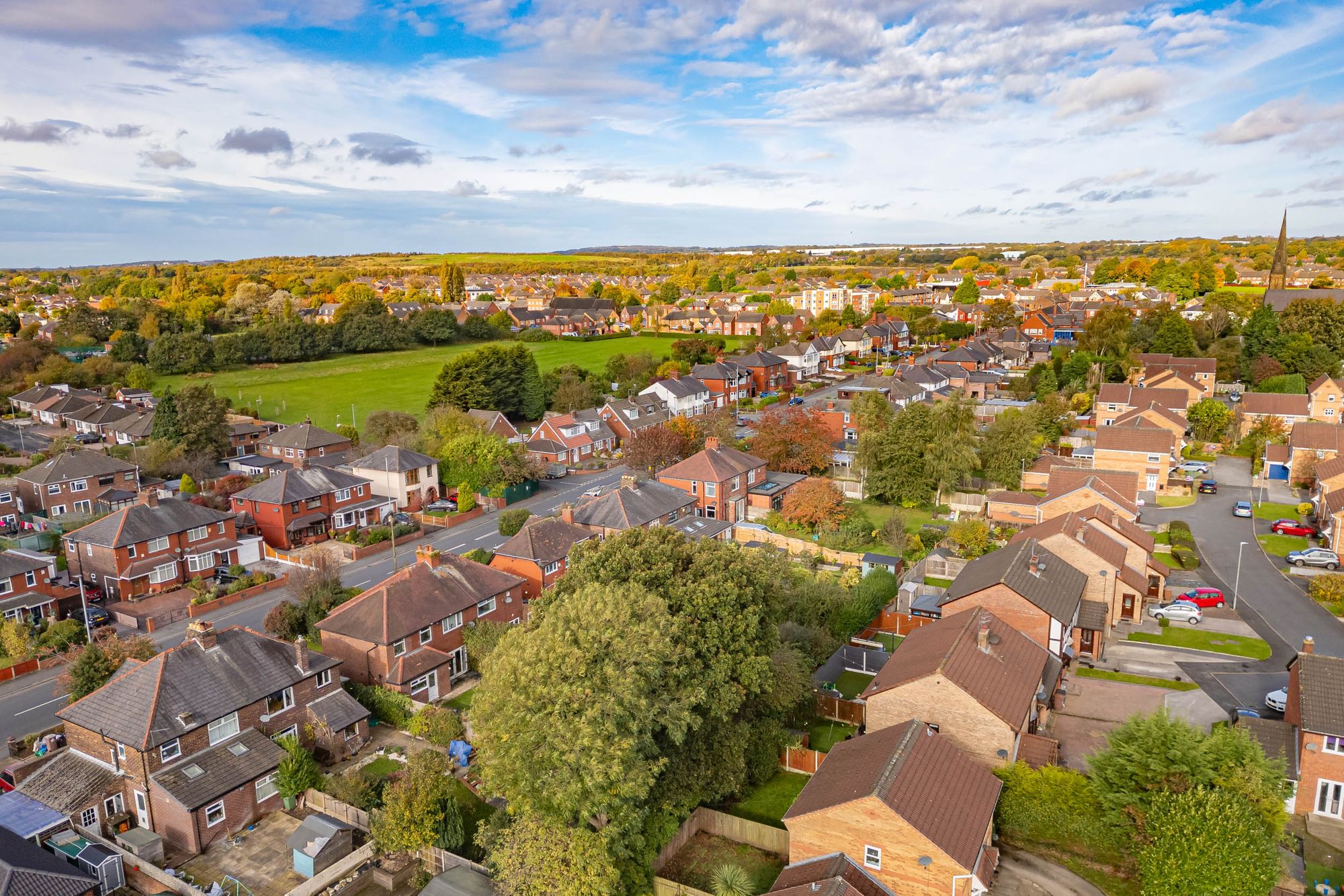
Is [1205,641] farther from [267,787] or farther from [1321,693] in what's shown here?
[267,787]

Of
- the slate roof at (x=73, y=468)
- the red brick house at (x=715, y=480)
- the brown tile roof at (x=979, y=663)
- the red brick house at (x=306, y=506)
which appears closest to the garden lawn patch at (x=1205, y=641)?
the brown tile roof at (x=979, y=663)

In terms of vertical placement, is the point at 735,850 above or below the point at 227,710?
below

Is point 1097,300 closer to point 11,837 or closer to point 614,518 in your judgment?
point 614,518

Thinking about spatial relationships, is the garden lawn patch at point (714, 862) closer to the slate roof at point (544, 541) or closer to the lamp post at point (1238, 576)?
the slate roof at point (544, 541)

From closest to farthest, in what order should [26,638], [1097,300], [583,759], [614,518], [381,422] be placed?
1. [583,759]
2. [26,638]
3. [614,518]
4. [381,422]
5. [1097,300]

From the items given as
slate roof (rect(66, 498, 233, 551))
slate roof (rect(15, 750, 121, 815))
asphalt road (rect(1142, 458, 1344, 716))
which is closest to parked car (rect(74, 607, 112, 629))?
slate roof (rect(66, 498, 233, 551))

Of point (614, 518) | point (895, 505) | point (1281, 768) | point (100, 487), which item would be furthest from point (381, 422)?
point (1281, 768)
